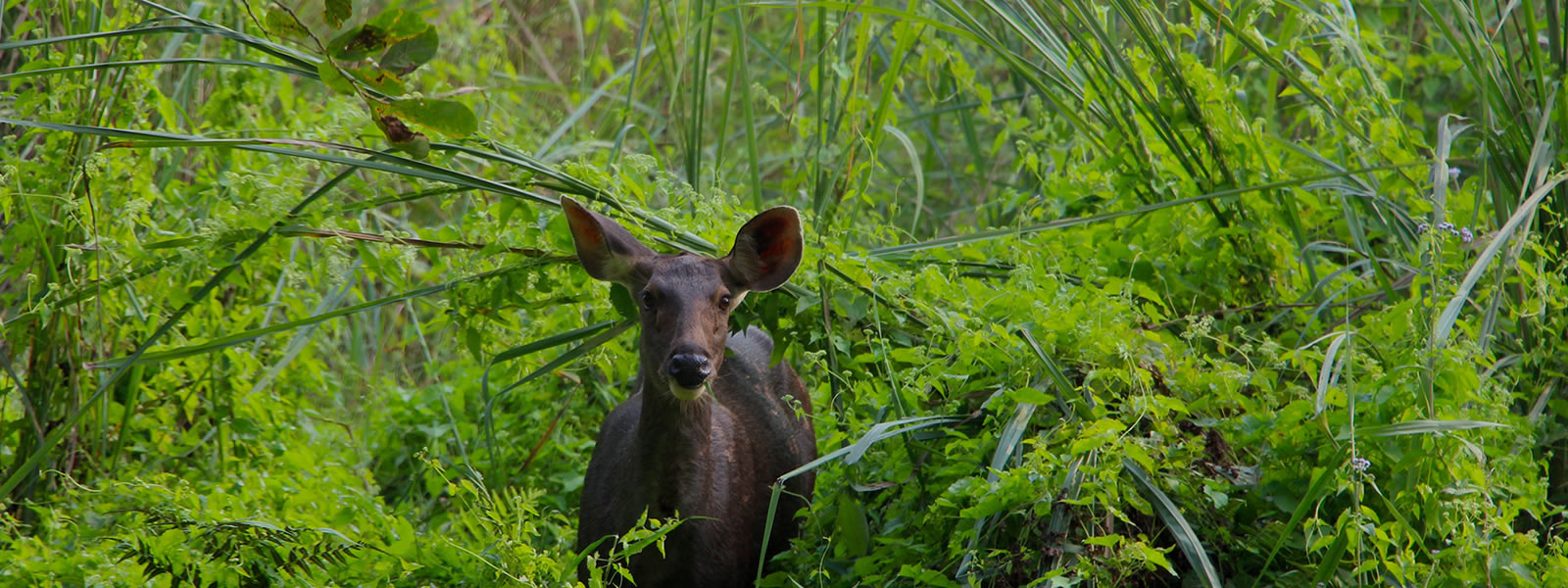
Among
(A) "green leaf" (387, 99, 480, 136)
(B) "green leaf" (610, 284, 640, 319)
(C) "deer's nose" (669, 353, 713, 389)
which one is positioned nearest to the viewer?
(A) "green leaf" (387, 99, 480, 136)

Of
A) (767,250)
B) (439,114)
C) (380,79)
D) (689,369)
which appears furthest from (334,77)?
(767,250)

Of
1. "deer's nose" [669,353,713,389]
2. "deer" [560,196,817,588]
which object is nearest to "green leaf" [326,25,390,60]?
"deer" [560,196,817,588]

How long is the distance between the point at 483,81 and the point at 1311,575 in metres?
4.63

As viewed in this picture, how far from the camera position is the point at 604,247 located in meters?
3.63

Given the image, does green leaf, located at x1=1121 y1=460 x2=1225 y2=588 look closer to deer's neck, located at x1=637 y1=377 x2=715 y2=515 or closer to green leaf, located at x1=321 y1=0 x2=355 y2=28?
deer's neck, located at x1=637 y1=377 x2=715 y2=515

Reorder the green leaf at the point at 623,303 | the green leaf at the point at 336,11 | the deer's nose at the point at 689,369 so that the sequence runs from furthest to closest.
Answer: the green leaf at the point at 623,303, the deer's nose at the point at 689,369, the green leaf at the point at 336,11

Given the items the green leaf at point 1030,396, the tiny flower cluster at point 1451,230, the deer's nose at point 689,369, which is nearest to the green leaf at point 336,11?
the deer's nose at point 689,369

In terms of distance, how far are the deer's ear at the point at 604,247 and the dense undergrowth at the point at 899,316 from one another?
90mm

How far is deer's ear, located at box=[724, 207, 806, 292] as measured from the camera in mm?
3564

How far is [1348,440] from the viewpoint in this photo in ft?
9.77

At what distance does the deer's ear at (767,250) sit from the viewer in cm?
356

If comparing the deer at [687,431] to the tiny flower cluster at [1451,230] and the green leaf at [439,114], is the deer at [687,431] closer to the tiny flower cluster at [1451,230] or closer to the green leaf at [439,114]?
the green leaf at [439,114]

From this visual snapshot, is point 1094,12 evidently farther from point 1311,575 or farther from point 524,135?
point 524,135

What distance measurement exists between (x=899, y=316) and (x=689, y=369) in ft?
1.89
